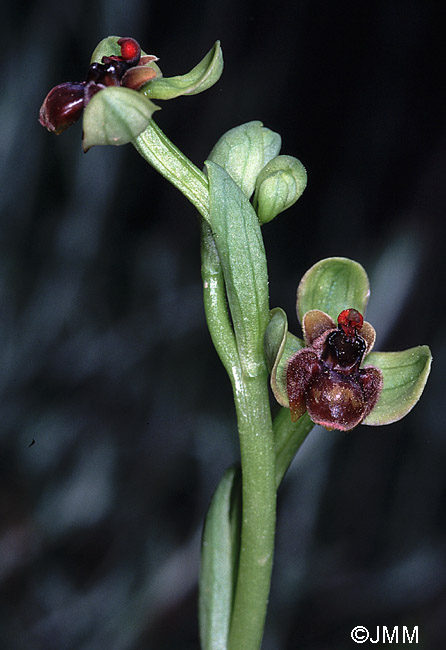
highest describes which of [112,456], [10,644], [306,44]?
[306,44]

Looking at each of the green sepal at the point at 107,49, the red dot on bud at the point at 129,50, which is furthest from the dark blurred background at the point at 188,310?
the red dot on bud at the point at 129,50

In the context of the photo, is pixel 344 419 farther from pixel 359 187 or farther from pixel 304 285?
pixel 359 187

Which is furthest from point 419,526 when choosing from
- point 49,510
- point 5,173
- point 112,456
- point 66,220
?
point 5,173

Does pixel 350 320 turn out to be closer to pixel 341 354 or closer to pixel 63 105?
pixel 341 354

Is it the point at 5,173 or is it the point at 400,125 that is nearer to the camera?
the point at 5,173

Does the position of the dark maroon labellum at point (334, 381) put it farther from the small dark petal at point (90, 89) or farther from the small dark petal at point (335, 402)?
the small dark petal at point (90, 89)

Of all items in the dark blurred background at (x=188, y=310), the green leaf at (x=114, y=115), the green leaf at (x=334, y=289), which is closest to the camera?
the green leaf at (x=114, y=115)

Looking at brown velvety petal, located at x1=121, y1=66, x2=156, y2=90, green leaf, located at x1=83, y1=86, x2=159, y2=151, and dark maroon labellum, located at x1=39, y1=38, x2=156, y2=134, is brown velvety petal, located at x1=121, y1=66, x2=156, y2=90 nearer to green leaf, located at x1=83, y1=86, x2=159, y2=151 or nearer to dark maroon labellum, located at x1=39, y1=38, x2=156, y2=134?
dark maroon labellum, located at x1=39, y1=38, x2=156, y2=134

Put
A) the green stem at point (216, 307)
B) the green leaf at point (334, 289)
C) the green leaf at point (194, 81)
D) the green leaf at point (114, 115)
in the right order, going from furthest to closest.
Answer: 1. the green leaf at point (334, 289)
2. the green stem at point (216, 307)
3. the green leaf at point (194, 81)
4. the green leaf at point (114, 115)
